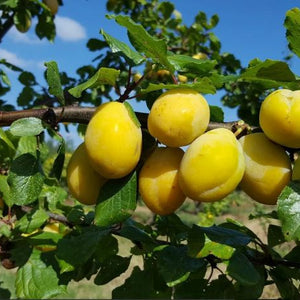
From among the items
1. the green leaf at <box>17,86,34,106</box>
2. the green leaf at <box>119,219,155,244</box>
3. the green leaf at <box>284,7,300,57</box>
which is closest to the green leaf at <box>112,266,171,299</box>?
the green leaf at <box>119,219,155,244</box>

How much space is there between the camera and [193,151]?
617mm

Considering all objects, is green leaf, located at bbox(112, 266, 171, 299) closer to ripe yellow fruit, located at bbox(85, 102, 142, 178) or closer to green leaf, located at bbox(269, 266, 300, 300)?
green leaf, located at bbox(269, 266, 300, 300)

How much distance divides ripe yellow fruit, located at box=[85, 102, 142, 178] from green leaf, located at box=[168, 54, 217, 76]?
122 millimetres

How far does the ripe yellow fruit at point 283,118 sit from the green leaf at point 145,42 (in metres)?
0.17

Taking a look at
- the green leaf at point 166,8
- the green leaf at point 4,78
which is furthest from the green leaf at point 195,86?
the green leaf at point 166,8

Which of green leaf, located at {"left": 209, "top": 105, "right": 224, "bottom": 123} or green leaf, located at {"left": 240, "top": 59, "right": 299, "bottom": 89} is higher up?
green leaf, located at {"left": 240, "top": 59, "right": 299, "bottom": 89}

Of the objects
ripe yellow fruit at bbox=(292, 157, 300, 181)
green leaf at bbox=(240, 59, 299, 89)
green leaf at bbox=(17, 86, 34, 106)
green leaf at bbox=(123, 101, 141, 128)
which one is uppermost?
green leaf at bbox=(240, 59, 299, 89)

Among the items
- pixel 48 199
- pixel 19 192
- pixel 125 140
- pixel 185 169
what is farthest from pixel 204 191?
pixel 48 199

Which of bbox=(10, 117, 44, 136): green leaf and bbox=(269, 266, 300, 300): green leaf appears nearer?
bbox=(10, 117, 44, 136): green leaf

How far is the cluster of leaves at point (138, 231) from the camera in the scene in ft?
2.17

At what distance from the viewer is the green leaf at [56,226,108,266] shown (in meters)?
0.85

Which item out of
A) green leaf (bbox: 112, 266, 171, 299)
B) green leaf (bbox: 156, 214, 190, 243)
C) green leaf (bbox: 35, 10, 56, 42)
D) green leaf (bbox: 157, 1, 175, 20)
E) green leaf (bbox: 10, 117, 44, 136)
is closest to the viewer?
green leaf (bbox: 10, 117, 44, 136)

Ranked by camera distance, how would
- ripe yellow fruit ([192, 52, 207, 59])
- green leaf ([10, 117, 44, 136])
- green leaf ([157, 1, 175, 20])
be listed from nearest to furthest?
1. green leaf ([10, 117, 44, 136])
2. ripe yellow fruit ([192, 52, 207, 59])
3. green leaf ([157, 1, 175, 20])

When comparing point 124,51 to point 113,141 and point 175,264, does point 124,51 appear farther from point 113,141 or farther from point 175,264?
point 175,264
